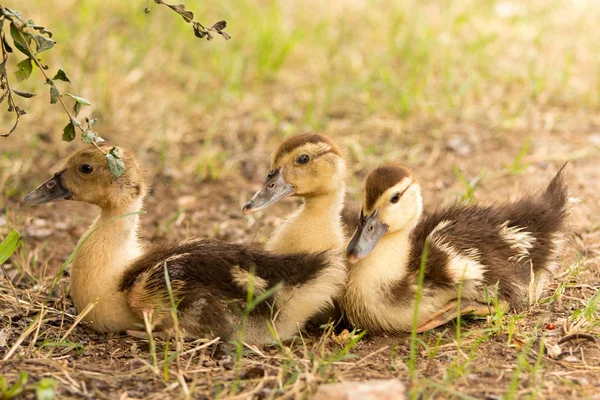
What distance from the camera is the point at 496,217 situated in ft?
12.8

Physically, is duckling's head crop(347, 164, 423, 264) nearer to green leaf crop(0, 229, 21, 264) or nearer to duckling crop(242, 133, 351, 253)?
duckling crop(242, 133, 351, 253)

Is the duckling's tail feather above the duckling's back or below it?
above

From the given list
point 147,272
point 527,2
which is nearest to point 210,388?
point 147,272

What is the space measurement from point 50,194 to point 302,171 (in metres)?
1.20

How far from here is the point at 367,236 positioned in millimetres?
3584

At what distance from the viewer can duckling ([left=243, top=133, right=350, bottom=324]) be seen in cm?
396

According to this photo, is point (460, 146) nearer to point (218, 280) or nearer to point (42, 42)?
point (218, 280)

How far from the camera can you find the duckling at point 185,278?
11.3 feet

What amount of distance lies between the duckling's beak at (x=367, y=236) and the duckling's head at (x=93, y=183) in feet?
3.52

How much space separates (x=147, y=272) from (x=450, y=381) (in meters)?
1.37

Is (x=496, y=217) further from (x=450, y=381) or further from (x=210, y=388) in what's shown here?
(x=210, y=388)

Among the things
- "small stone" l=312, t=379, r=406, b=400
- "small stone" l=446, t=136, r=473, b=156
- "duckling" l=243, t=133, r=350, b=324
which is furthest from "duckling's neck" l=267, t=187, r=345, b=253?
"small stone" l=446, t=136, r=473, b=156

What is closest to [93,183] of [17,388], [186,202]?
[17,388]

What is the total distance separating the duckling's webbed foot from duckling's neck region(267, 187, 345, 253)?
0.55 meters
